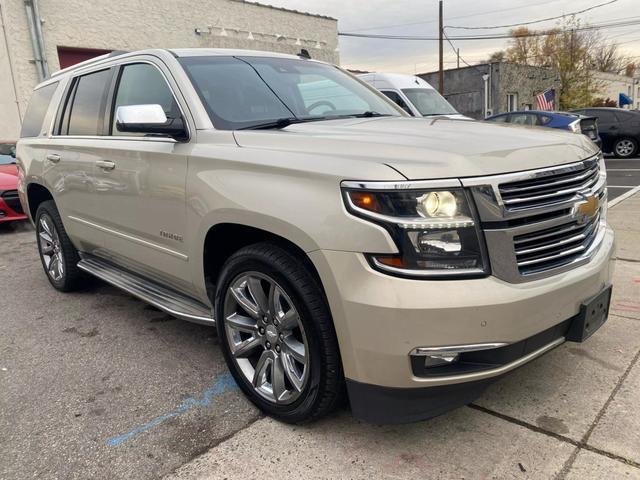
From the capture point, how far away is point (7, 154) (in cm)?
987

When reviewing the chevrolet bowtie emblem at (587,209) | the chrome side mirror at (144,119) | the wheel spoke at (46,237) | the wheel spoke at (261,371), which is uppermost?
the chrome side mirror at (144,119)

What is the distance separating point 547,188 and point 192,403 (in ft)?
6.84

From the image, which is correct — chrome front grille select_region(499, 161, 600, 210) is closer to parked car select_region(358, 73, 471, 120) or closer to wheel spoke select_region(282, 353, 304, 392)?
wheel spoke select_region(282, 353, 304, 392)

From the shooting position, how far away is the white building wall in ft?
43.6

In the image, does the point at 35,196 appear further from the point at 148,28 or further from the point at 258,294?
the point at 148,28

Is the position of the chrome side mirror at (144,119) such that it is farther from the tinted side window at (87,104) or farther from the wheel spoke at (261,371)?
the wheel spoke at (261,371)

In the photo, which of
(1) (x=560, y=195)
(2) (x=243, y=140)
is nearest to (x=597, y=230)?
(1) (x=560, y=195)

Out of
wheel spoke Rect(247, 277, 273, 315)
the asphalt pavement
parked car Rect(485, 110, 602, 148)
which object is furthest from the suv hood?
parked car Rect(485, 110, 602, 148)

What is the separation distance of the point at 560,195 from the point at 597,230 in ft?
1.83

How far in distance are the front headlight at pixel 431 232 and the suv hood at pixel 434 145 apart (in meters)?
0.09

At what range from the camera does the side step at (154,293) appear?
10.0 feet

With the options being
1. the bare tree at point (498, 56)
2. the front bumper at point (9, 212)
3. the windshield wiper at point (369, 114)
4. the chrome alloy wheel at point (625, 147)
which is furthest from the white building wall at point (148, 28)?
the bare tree at point (498, 56)

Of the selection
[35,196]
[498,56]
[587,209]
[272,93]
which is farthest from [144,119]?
[498,56]

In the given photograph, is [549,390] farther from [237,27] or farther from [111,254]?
[237,27]
